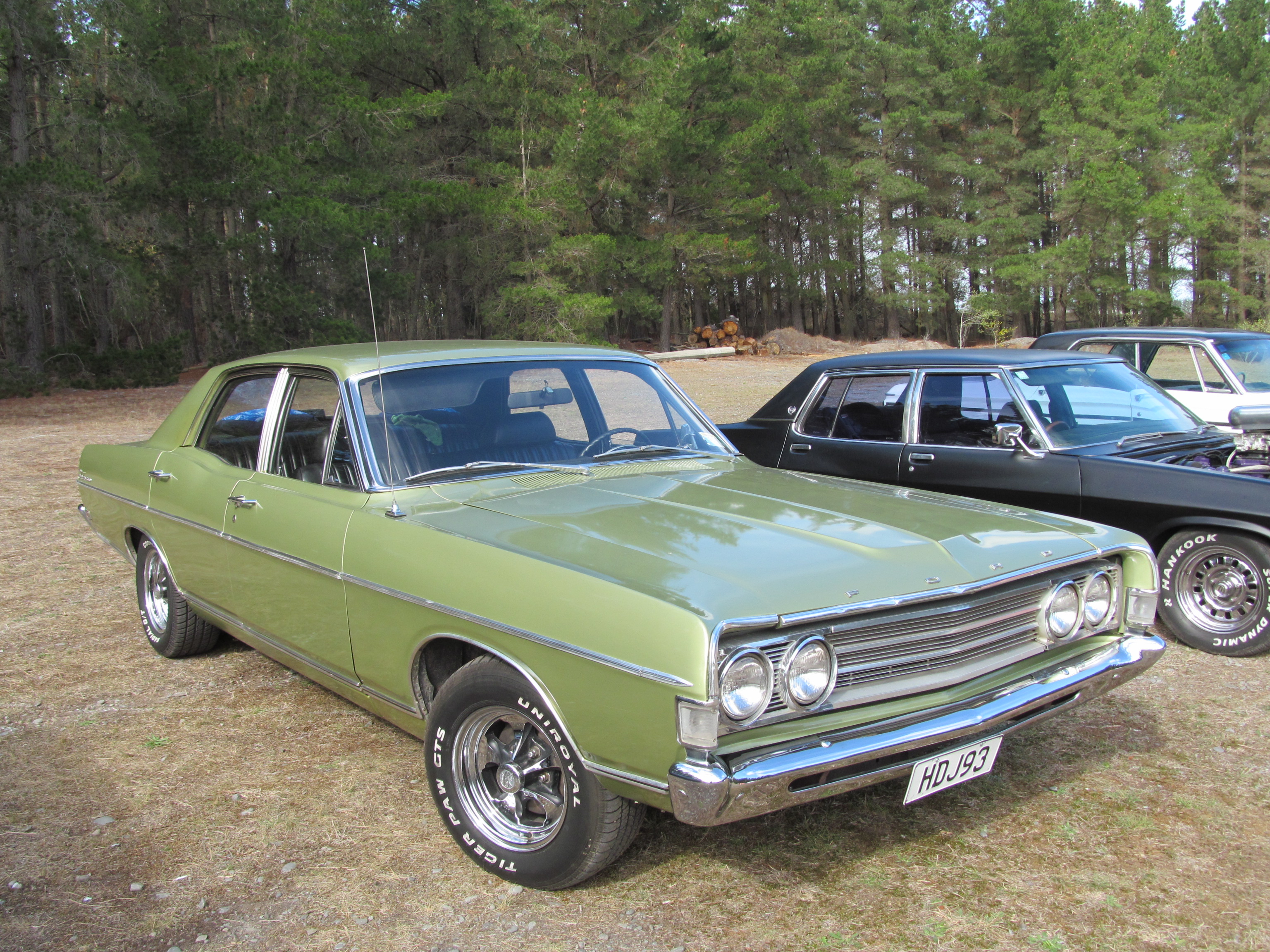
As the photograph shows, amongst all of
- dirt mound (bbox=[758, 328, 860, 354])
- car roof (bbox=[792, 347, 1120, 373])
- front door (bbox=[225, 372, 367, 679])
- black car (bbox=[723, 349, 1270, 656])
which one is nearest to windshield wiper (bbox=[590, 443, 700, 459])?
front door (bbox=[225, 372, 367, 679])

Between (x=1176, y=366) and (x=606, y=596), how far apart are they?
322 inches

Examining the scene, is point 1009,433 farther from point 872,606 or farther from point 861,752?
point 861,752

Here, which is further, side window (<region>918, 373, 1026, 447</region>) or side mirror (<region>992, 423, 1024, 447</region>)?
side window (<region>918, 373, 1026, 447</region>)

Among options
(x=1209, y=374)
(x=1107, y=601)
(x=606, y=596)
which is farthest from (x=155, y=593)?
(x=1209, y=374)

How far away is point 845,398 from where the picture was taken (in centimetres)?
649

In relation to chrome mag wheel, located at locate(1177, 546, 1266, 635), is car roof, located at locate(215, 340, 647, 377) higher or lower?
higher

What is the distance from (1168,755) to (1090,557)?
3.83 ft

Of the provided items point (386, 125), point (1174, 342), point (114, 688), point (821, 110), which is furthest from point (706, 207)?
Answer: point (114, 688)

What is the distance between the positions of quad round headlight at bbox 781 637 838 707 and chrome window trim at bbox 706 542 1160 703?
6 centimetres

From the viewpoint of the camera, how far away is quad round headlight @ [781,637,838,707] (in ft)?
8.31

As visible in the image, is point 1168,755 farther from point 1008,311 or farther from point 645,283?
point 1008,311

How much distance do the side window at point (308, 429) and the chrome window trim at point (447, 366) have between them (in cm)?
14

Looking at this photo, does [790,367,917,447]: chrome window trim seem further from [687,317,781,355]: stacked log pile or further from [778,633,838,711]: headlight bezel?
[687,317,781,355]: stacked log pile

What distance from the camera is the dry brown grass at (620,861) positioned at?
2.69 meters
